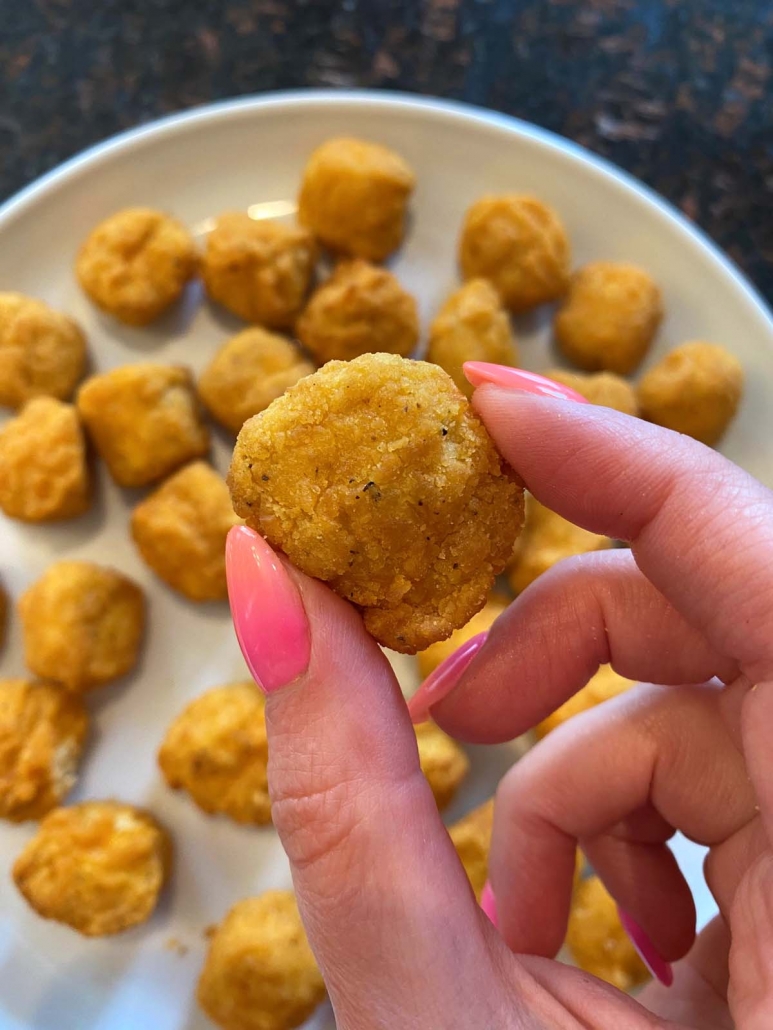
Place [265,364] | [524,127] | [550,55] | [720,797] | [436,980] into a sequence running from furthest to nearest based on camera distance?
[550,55], [524,127], [265,364], [720,797], [436,980]

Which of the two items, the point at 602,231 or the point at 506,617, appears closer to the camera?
the point at 506,617

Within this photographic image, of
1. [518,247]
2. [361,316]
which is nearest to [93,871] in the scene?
[361,316]

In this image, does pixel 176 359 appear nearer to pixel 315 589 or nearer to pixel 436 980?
pixel 315 589

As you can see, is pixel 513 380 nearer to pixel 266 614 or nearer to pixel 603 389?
pixel 266 614

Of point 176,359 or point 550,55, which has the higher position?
point 550,55

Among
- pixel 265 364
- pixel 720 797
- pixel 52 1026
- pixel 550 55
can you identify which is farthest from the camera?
pixel 550 55

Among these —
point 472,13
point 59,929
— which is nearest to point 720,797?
point 59,929

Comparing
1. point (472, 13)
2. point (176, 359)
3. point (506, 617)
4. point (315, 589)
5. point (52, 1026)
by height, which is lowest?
point (52, 1026)
